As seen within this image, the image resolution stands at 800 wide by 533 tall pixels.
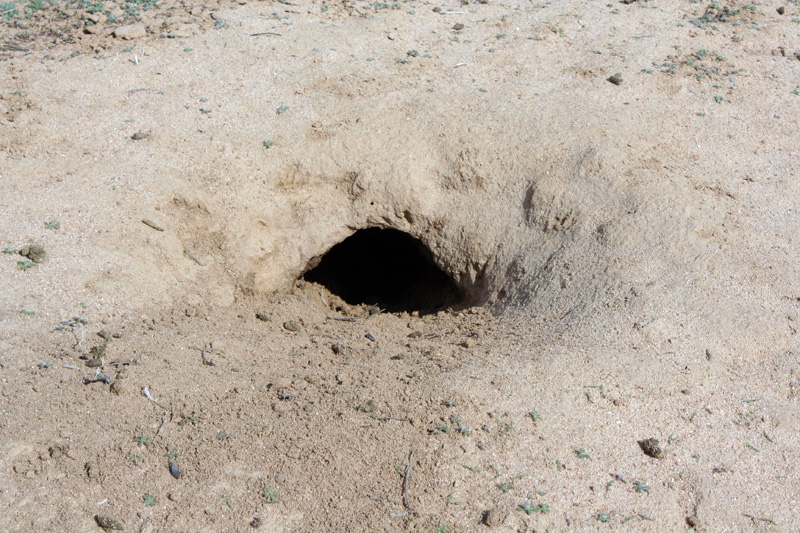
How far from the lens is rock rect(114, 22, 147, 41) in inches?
248

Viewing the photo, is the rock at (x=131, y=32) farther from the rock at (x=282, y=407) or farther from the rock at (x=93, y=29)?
the rock at (x=282, y=407)

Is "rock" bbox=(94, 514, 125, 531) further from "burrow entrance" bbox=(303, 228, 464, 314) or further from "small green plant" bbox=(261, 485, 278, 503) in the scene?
"burrow entrance" bbox=(303, 228, 464, 314)

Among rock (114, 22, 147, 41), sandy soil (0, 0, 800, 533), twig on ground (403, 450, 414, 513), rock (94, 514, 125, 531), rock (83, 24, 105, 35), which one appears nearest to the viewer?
rock (94, 514, 125, 531)

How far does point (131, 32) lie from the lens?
630 centimetres

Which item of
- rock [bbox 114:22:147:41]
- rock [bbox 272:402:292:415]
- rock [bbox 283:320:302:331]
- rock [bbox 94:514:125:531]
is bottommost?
rock [bbox 283:320:302:331]

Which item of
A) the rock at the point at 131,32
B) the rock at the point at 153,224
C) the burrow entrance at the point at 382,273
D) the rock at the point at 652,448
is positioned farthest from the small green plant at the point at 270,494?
the rock at the point at 131,32

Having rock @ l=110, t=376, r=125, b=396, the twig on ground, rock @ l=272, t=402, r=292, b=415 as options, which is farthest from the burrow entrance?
the twig on ground

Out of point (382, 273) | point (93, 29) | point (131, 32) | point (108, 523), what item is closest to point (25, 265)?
point (108, 523)

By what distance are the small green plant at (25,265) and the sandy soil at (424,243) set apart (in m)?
0.02

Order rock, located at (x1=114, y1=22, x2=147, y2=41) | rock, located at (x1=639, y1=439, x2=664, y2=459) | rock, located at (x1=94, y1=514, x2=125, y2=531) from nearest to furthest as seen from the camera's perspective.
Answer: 1. rock, located at (x1=94, y1=514, x2=125, y2=531)
2. rock, located at (x1=639, y1=439, x2=664, y2=459)
3. rock, located at (x1=114, y1=22, x2=147, y2=41)

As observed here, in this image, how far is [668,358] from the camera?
3715mm

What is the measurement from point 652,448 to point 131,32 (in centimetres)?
565

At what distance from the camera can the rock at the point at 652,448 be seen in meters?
3.23

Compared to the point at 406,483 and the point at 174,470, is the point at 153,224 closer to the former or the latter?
the point at 174,470
